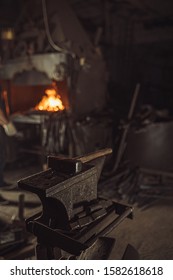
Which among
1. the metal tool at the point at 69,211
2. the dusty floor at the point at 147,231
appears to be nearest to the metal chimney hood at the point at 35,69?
the dusty floor at the point at 147,231

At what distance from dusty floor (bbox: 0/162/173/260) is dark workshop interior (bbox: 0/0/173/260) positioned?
16mm

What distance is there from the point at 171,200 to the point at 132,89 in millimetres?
5036

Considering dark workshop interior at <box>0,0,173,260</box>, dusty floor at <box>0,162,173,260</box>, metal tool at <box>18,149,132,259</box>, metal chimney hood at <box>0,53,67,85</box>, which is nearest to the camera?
metal tool at <box>18,149,132,259</box>

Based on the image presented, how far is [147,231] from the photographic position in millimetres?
4418

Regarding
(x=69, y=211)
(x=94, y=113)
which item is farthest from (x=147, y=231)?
(x=94, y=113)

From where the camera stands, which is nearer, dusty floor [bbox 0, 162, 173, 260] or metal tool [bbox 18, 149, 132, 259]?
metal tool [bbox 18, 149, 132, 259]

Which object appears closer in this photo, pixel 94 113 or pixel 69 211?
pixel 69 211

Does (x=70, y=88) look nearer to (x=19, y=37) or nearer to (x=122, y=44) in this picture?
(x=19, y=37)

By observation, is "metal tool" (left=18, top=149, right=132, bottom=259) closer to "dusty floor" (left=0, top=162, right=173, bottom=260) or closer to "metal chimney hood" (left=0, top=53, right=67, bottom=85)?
"dusty floor" (left=0, top=162, right=173, bottom=260)

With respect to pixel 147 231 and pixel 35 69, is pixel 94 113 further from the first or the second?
pixel 147 231

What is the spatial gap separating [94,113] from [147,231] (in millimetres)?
3618

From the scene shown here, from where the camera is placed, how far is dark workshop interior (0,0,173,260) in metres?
4.30

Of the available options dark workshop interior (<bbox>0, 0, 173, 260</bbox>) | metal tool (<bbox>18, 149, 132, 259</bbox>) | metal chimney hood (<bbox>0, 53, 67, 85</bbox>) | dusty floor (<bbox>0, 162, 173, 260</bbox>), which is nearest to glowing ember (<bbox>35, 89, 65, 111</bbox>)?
dark workshop interior (<bbox>0, 0, 173, 260</bbox>)

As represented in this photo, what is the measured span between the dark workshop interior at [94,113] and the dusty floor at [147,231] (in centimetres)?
2
